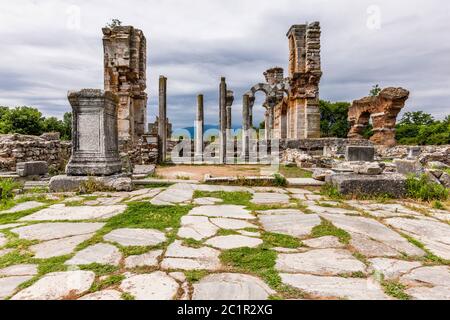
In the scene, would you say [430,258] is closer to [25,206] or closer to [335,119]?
[25,206]

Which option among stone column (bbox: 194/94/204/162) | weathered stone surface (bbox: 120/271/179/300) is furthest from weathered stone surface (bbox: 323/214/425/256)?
stone column (bbox: 194/94/204/162)

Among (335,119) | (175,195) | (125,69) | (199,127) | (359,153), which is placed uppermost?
(335,119)

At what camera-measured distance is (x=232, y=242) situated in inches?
104

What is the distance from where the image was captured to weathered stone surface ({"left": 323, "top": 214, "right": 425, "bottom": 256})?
8.27 ft

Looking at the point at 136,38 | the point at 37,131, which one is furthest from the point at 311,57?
the point at 37,131

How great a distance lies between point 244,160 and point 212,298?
1349 cm

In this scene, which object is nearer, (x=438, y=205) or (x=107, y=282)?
(x=107, y=282)

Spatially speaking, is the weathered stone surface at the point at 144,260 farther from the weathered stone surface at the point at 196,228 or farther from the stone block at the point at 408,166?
the stone block at the point at 408,166

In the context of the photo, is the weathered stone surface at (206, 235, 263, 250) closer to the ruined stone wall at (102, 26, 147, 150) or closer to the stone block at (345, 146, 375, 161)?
the stone block at (345, 146, 375, 161)

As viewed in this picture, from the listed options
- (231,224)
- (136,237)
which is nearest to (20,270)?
(136,237)

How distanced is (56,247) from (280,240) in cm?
201

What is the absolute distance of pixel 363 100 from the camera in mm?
22984

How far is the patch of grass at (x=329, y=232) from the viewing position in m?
2.73

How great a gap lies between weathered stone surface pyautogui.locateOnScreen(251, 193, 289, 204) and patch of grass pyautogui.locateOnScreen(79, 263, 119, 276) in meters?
2.75
